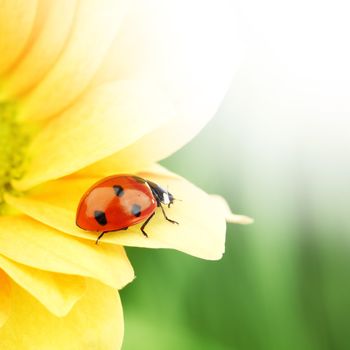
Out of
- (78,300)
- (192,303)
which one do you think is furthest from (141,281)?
(78,300)

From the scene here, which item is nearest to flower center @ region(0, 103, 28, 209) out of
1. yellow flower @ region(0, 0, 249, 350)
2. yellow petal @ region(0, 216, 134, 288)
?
yellow flower @ region(0, 0, 249, 350)

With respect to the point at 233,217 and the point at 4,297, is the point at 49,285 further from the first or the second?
the point at 233,217

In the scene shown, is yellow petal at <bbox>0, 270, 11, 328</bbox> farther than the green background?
No

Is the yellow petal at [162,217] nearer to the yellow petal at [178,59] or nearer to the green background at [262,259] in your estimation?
the yellow petal at [178,59]

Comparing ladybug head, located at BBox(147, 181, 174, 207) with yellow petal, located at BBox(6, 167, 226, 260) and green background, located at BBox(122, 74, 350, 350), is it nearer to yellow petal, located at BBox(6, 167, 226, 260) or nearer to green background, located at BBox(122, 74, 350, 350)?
yellow petal, located at BBox(6, 167, 226, 260)

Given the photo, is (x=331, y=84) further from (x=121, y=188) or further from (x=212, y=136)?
(x=121, y=188)

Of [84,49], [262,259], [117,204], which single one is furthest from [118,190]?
[262,259]

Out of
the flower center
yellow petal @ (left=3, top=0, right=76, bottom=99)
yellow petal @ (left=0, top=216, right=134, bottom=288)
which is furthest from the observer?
the flower center
